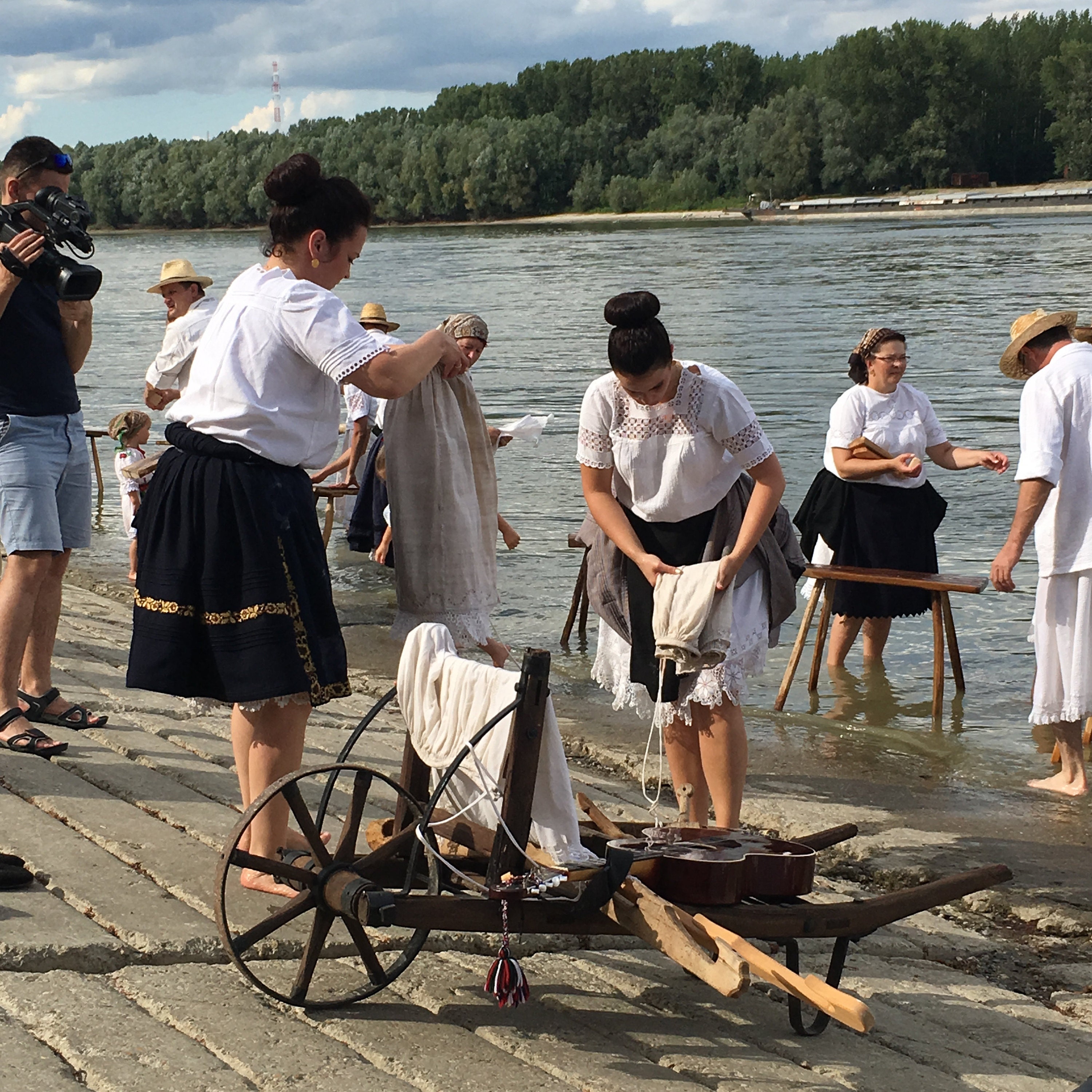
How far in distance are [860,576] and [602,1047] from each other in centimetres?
506

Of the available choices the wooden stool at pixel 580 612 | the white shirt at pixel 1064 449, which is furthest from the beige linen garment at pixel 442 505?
the wooden stool at pixel 580 612

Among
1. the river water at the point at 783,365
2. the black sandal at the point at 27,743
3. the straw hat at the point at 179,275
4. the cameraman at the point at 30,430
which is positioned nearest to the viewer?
the black sandal at the point at 27,743

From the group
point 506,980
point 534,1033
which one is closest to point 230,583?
point 506,980

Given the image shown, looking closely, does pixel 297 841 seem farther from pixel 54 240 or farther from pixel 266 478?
pixel 54 240

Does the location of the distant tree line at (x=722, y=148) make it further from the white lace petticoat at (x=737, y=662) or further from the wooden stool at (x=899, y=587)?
the white lace petticoat at (x=737, y=662)

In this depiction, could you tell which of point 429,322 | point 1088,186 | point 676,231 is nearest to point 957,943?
point 429,322

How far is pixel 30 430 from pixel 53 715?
117 centimetres

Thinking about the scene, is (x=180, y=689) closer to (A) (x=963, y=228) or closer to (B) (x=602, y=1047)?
(B) (x=602, y=1047)

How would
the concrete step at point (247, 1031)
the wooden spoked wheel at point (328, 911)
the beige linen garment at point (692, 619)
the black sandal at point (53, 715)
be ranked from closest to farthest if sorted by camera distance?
the concrete step at point (247, 1031) → the wooden spoked wheel at point (328, 911) → the beige linen garment at point (692, 619) → the black sandal at point (53, 715)

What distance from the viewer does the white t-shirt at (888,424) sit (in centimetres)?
868

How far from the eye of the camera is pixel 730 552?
5223mm

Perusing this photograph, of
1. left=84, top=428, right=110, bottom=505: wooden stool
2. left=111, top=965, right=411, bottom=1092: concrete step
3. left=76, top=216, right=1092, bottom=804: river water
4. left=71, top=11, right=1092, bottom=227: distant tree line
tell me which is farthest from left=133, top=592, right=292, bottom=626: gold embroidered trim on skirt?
left=71, top=11, right=1092, bottom=227: distant tree line

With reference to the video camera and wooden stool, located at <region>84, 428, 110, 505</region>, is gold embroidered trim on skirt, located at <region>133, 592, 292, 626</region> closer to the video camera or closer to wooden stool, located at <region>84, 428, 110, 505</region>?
the video camera

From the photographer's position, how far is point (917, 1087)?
3.79 meters
